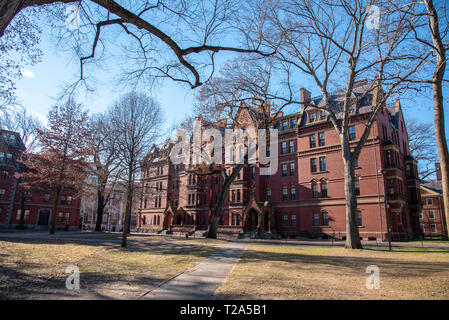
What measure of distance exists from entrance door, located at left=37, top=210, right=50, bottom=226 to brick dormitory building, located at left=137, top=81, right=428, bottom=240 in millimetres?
23745

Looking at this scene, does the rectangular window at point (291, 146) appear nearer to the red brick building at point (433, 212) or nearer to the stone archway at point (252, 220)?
the stone archway at point (252, 220)

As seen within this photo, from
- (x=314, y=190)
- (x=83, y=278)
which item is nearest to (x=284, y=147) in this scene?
(x=314, y=190)

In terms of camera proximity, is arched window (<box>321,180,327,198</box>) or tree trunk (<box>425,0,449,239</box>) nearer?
tree trunk (<box>425,0,449,239</box>)

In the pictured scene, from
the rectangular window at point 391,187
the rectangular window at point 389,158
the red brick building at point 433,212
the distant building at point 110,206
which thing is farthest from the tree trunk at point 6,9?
the red brick building at point 433,212

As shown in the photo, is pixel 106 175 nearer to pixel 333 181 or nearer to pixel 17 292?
pixel 17 292

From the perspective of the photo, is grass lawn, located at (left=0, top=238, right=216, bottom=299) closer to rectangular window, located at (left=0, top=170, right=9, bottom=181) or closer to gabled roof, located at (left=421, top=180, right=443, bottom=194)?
rectangular window, located at (left=0, top=170, right=9, bottom=181)

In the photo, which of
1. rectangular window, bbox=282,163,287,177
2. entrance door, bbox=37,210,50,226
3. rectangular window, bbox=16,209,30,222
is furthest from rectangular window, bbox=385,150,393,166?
rectangular window, bbox=16,209,30,222

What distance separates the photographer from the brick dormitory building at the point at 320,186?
31391 mm

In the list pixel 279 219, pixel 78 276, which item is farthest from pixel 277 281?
pixel 279 219

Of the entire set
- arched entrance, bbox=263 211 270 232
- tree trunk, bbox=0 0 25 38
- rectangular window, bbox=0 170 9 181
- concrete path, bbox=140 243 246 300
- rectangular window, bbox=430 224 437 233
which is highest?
rectangular window, bbox=0 170 9 181

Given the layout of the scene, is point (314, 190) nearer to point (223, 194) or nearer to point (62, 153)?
point (223, 194)

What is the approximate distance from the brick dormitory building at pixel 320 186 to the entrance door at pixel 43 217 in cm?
2375

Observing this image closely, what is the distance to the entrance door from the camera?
4754cm
